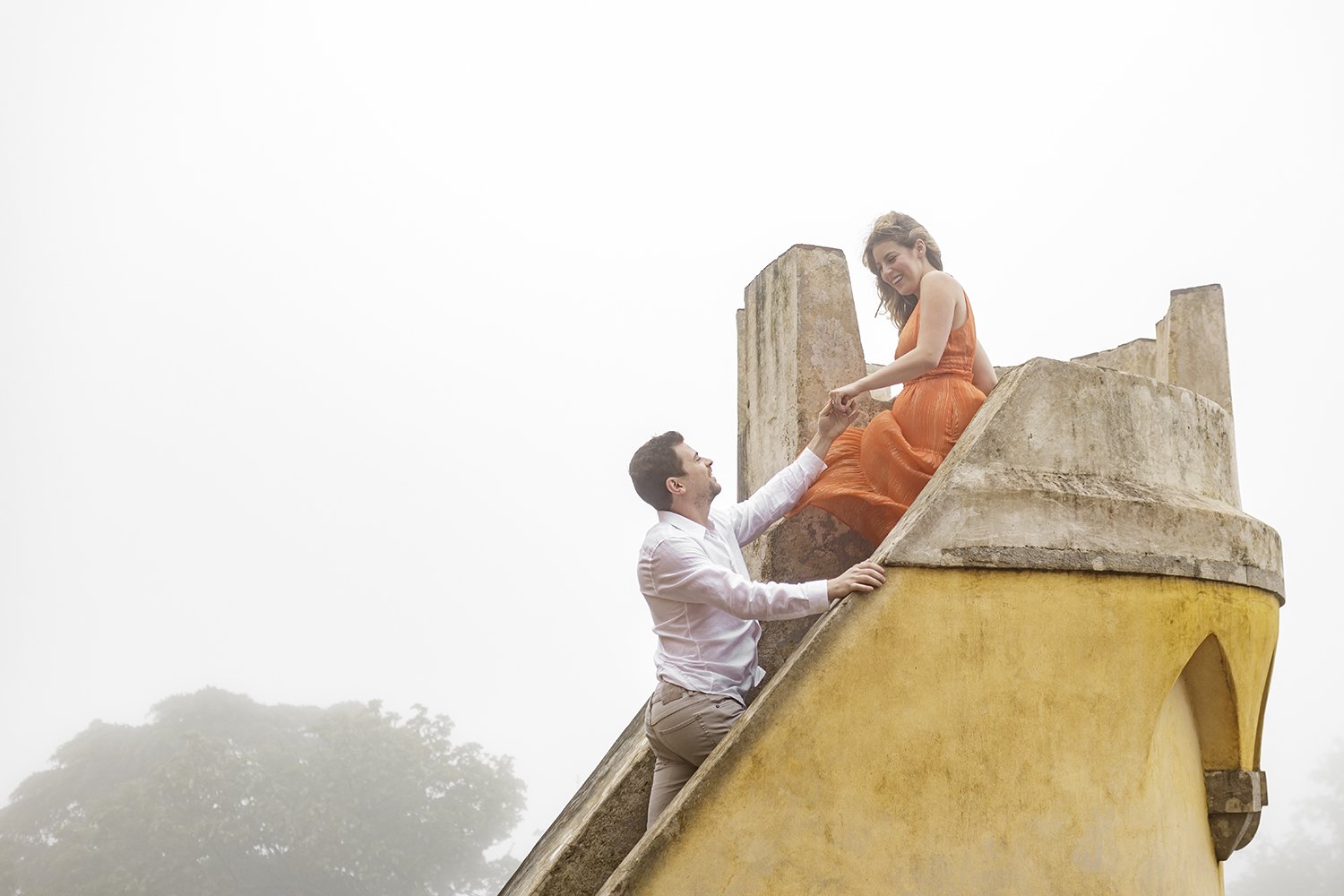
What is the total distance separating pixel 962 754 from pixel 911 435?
137 centimetres

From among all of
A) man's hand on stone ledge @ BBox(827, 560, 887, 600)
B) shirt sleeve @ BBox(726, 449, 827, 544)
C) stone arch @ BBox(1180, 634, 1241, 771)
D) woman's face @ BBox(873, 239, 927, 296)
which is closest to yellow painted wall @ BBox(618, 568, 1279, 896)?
man's hand on stone ledge @ BBox(827, 560, 887, 600)

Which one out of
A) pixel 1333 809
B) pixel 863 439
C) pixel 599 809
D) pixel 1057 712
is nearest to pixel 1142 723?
pixel 1057 712

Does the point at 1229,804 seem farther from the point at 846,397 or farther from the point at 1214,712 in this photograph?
the point at 846,397

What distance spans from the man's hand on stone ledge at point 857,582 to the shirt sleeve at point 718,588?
0.03m

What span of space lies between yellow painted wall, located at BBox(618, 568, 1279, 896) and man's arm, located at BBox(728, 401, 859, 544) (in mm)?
970

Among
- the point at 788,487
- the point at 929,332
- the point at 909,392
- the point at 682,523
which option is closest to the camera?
the point at 682,523

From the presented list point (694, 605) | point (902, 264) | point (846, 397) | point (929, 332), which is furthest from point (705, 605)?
point (902, 264)

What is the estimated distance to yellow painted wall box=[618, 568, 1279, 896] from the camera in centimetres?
429

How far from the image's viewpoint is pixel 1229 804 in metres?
5.54

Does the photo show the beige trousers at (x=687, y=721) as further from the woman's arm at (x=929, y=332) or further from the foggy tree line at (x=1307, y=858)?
the foggy tree line at (x=1307, y=858)

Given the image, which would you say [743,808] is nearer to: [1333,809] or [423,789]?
[423,789]

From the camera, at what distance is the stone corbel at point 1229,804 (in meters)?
5.54

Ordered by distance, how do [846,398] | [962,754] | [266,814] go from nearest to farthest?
1. [962,754]
2. [846,398]
3. [266,814]

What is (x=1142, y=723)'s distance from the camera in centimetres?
493
